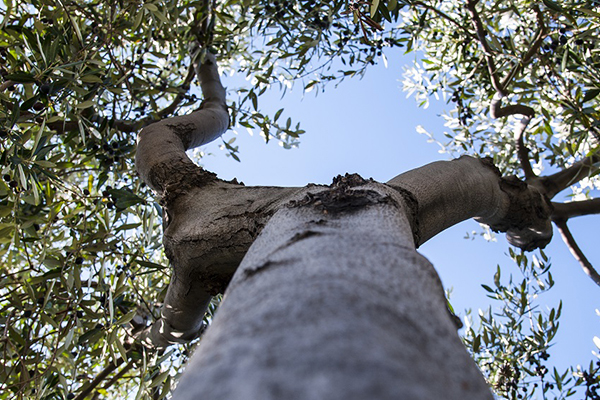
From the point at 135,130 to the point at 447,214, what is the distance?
252cm

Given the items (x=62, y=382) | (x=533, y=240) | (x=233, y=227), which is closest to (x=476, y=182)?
(x=533, y=240)

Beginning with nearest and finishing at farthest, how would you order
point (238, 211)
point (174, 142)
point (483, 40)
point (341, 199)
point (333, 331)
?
point (333, 331)
point (341, 199)
point (238, 211)
point (174, 142)
point (483, 40)

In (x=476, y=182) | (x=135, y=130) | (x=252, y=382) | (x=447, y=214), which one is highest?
(x=135, y=130)

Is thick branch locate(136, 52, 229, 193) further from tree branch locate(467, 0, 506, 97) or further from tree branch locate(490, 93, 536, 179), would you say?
tree branch locate(490, 93, 536, 179)

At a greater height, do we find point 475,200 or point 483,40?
point 483,40

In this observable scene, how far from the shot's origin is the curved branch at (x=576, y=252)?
3.09 m

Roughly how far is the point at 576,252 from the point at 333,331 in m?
3.25

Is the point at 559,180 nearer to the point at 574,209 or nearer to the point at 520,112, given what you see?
the point at 574,209

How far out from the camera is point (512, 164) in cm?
470

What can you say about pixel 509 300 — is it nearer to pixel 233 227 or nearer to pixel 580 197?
pixel 580 197

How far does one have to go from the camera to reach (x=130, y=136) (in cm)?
374

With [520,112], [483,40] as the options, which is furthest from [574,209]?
[483,40]

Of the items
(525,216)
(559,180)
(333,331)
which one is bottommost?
(333,331)

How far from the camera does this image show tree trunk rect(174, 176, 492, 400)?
486 mm
